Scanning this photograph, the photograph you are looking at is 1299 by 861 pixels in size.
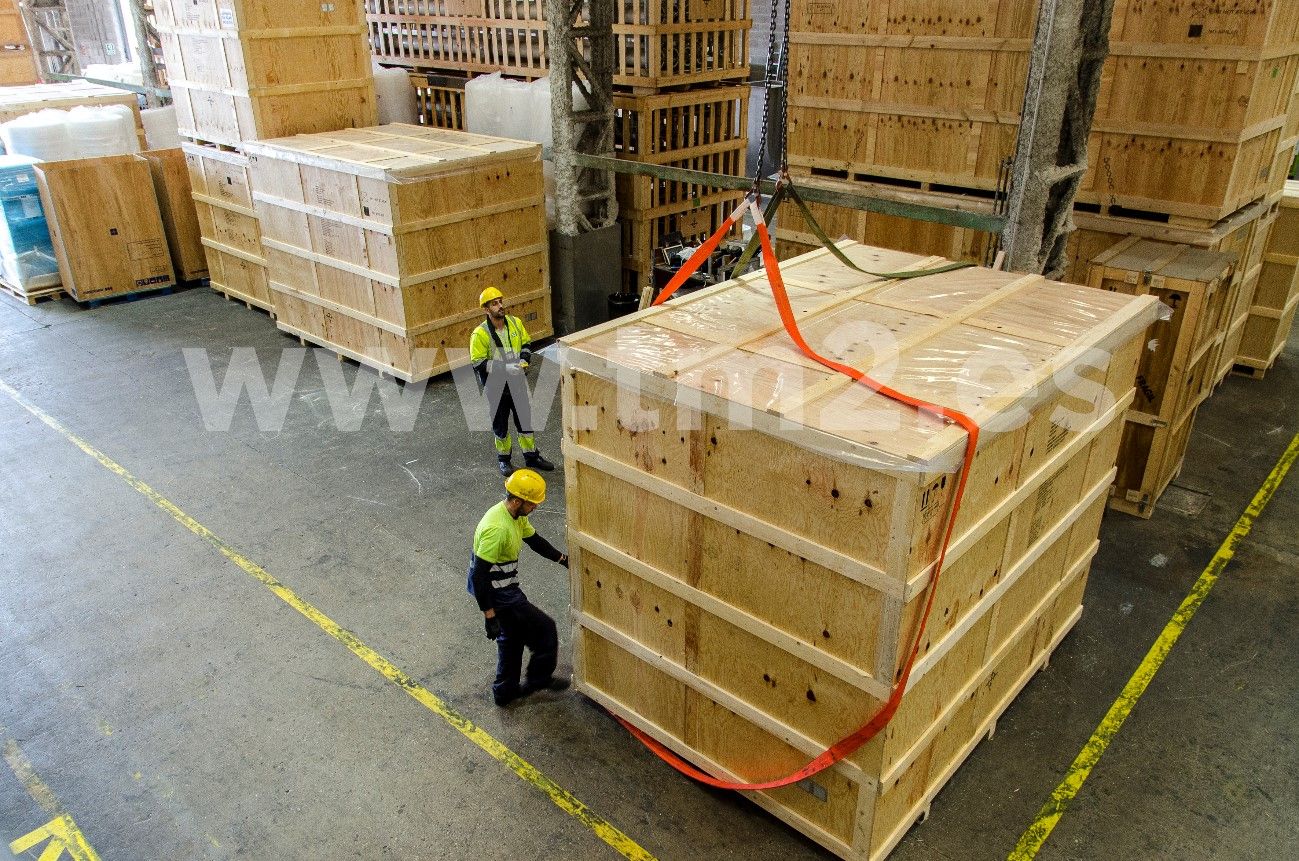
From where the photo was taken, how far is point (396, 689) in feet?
19.6

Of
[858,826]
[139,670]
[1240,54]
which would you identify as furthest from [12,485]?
[1240,54]

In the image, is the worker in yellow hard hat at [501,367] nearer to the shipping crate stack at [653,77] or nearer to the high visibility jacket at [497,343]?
the high visibility jacket at [497,343]

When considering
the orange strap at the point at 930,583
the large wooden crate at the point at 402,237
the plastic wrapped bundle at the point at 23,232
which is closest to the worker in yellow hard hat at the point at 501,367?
the large wooden crate at the point at 402,237

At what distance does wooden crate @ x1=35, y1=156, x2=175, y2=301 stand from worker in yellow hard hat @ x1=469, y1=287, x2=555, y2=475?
8100mm

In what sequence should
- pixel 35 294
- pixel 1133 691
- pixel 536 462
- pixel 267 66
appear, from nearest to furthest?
1. pixel 1133 691
2. pixel 536 462
3. pixel 267 66
4. pixel 35 294

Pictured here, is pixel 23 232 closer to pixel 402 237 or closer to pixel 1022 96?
pixel 402 237

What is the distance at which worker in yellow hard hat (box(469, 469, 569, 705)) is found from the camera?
17.5ft

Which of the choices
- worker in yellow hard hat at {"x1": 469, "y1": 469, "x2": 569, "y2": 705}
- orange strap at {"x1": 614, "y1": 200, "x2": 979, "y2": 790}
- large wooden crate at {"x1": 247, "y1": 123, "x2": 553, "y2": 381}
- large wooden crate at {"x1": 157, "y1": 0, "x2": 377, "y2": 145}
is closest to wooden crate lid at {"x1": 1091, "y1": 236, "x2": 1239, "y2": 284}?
orange strap at {"x1": 614, "y1": 200, "x2": 979, "y2": 790}

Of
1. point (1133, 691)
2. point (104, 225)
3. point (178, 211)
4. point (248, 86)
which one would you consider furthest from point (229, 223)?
point (1133, 691)

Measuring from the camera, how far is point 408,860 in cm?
477

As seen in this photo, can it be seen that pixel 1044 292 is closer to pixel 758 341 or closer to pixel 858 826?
pixel 758 341

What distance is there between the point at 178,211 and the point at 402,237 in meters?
6.53

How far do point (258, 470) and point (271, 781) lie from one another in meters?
4.15

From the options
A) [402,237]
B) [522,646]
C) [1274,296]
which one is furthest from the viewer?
[1274,296]
